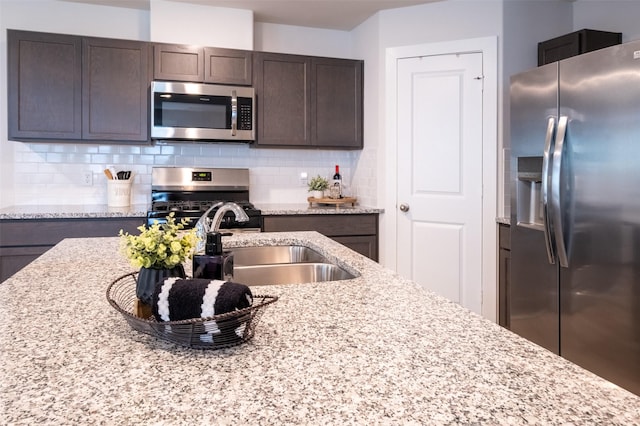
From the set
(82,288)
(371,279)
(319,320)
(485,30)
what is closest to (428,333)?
(319,320)

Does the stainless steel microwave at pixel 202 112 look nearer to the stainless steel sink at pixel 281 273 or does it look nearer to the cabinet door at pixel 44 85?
the cabinet door at pixel 44 85

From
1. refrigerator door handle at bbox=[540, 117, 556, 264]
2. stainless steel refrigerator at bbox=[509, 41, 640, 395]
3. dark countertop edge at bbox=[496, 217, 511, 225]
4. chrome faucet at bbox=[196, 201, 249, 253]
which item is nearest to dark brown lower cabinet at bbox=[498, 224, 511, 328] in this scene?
dark countertop edge at bbox=[496, 217, 511, 225]

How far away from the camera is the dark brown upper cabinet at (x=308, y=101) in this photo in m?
3.58

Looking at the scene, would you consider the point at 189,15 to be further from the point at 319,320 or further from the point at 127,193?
the point at 319,320

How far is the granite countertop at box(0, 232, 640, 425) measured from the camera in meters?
→ 0.57

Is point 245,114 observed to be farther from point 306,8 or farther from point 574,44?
point 574,44

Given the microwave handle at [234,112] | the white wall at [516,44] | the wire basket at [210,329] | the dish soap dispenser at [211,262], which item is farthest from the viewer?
the microwave handle at [234,112]

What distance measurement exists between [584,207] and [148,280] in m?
1.98

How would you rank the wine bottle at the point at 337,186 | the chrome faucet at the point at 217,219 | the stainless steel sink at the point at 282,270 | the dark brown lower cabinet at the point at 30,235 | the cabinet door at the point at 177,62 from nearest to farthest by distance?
the chrome faucet at the point at 217,219, the stainless steel sink at the point at 282,270, the dark brown lower cabinet at the point at 30,235, the cabinet door at the point at 177,62, the wine bottle at the point at 337,186

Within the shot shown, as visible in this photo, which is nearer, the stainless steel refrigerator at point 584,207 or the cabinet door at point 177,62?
the stainless steel refrigerator at point 584,207

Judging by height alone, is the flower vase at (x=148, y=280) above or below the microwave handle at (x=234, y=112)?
below

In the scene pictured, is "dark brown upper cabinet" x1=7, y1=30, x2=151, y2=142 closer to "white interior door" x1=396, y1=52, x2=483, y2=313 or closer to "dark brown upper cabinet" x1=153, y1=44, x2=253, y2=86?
"dark brown upper cabinet" x1=153, y1=44, x2=253, y2=86

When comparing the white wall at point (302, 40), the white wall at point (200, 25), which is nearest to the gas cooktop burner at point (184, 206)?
the white wall at point (200, 25)

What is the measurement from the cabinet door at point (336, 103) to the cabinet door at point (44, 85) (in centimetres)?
170
